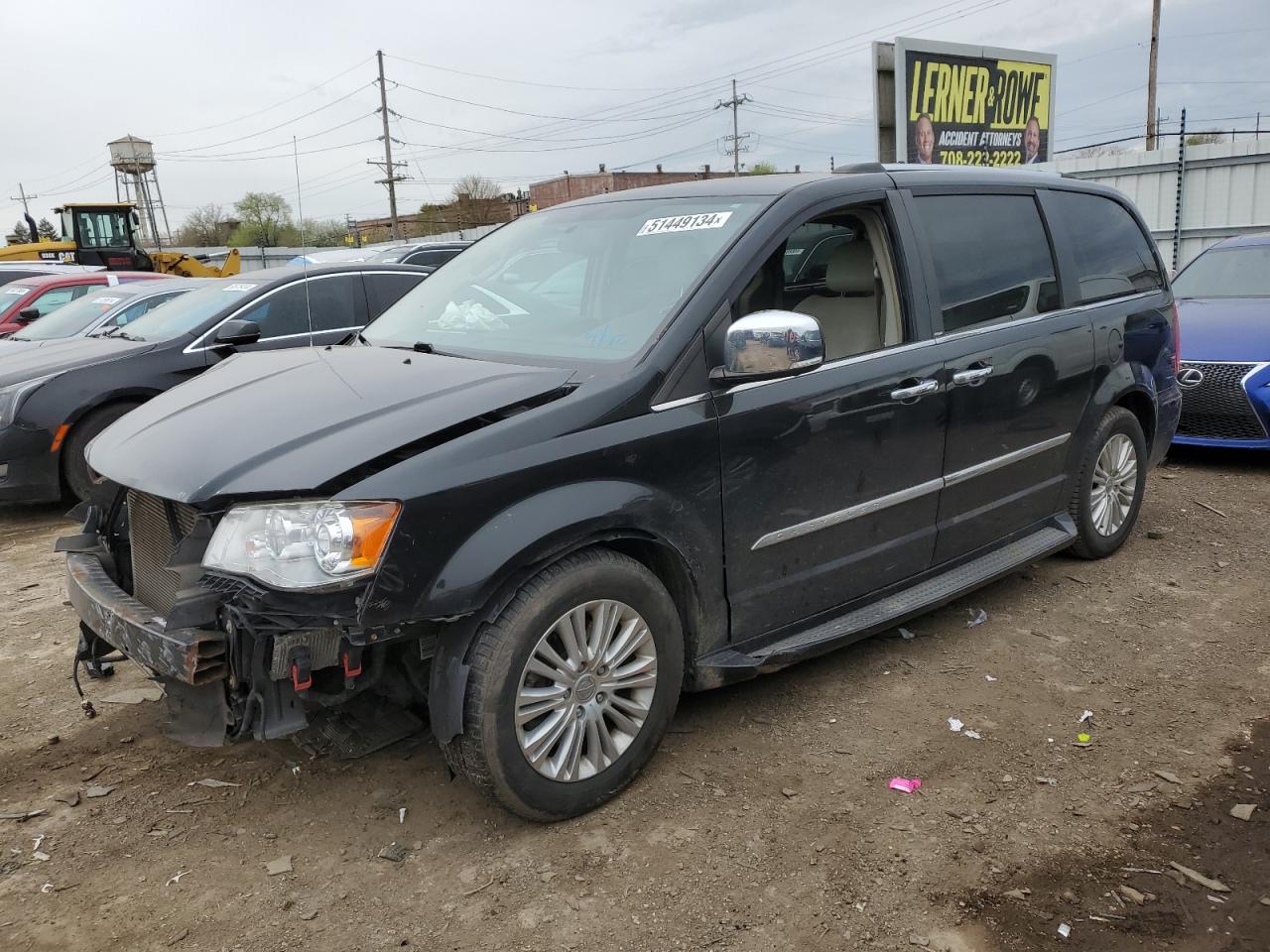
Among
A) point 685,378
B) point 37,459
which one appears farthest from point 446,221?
point 685,378

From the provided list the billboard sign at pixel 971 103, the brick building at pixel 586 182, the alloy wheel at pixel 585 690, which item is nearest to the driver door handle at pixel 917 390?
the alloy wheel at pixel 585 690

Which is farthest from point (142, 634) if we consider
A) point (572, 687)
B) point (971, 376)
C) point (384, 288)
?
point (384, 288)

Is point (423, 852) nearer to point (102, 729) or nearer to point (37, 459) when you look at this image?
point (102, 729)

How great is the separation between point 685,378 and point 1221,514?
455 centimetres

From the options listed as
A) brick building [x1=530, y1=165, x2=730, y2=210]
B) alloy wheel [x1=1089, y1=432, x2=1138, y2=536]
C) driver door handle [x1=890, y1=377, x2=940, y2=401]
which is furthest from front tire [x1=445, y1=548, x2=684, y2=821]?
brick building [x1=530, y1=165, x2=730, y2=210]

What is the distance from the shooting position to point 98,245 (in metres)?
26.4

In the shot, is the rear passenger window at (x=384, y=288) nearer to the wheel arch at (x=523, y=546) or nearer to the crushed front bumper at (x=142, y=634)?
the crushed front bumper at (x=142, y=634)

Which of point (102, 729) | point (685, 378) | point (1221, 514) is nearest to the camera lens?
point (685, 378)

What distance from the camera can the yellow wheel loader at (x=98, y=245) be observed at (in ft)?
83.9

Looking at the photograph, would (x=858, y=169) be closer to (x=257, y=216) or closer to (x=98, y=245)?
(x=98, y=245)

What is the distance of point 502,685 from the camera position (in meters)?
2.68

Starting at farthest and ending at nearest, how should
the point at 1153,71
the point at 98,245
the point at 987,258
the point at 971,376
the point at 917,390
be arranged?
the point at 1153,71 → the point at 98,245 → the point at 987,258 → the point at 971,376 → the point at 917,390

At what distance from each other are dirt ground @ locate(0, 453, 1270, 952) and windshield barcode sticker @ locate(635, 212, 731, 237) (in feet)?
5.78

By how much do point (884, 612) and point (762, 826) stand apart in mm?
1116
